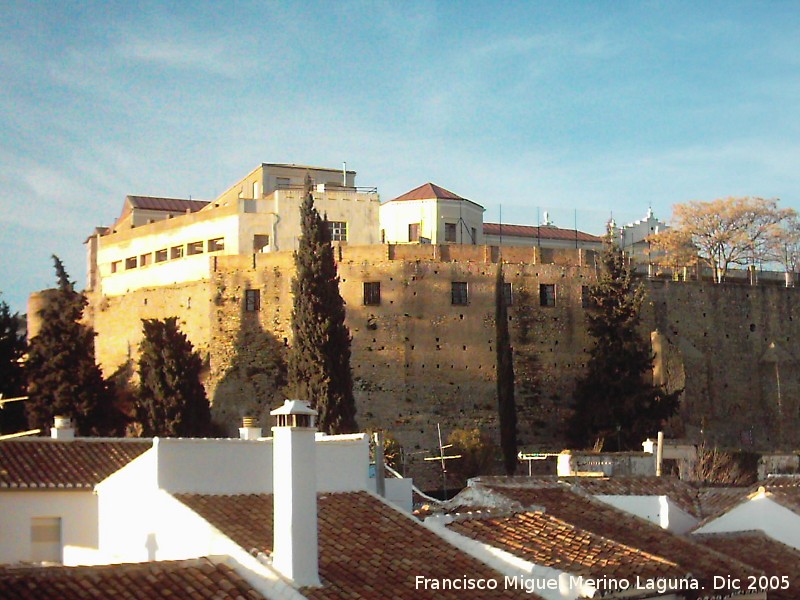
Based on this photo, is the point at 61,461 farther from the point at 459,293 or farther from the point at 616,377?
the point at 616,377

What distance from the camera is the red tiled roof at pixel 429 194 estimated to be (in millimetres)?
52906

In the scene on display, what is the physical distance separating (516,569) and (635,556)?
2050 mm

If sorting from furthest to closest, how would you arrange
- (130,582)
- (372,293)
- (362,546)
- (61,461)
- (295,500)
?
(372,293) < (61,461) < (362,546) < (295,500) < (130,582)

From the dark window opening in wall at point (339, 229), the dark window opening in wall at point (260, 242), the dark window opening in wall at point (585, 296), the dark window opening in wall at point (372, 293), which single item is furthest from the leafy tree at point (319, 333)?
the dark window opening in wall at point (585, 296)

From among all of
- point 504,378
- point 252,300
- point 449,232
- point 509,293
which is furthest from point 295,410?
point 449,232

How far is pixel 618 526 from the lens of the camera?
823 inches

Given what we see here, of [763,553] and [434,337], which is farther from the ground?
[434,337]

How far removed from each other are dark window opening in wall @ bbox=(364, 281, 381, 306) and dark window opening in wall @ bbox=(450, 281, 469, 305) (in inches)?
93.6

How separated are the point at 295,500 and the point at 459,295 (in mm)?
31949

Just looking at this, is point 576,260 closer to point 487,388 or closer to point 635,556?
point 487,388

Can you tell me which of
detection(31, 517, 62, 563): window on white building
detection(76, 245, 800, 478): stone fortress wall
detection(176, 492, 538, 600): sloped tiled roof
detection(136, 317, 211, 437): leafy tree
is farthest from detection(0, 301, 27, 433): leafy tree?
detection(176, 492, 538, 600): sloped tiled roof

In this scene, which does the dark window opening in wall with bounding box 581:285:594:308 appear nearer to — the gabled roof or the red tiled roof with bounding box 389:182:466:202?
the red tiled roof with bounding box 389:182:466:202

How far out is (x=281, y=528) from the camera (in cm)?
1396

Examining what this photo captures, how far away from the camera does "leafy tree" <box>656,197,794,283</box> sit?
6047cm
